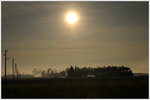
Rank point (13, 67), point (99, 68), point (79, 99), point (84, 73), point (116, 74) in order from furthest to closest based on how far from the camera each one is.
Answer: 1. point (99, 68)
2. point (84, 73)
3. point (116, 74)
4. point (13, 67)
5. point (79, 99)

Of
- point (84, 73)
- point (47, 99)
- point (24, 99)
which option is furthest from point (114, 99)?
point (84, 73)

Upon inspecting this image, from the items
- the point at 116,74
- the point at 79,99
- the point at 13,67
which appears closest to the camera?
the point at 79,99

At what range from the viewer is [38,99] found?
82.2 feet

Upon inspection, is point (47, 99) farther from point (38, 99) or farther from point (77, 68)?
point (77, 68)

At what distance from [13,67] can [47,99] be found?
73.8 m

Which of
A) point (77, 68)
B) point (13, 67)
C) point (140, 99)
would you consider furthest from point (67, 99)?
point (77, 68)

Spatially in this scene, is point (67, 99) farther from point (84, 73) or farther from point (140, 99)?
point (84, 73)

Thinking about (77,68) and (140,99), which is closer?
(140,99)

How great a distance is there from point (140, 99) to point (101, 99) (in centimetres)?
344

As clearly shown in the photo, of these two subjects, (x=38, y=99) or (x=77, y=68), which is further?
(x=77, y=68)

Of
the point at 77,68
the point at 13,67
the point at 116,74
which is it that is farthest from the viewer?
the point at 77,68

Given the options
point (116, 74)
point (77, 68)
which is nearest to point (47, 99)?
point (116, 74)

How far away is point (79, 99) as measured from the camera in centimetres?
2448

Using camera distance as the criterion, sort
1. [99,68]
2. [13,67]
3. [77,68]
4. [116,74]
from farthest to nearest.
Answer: [99,68] → [77,68] → [116,74] → [13,67]
